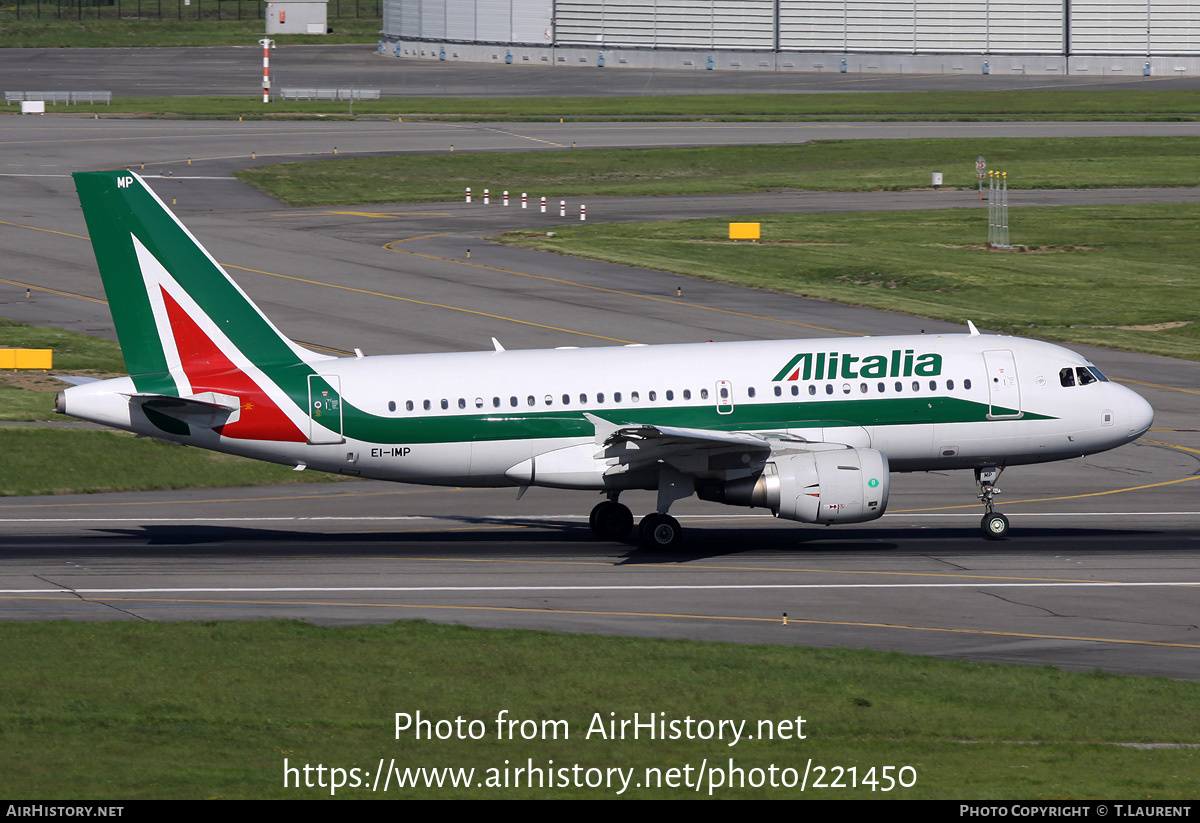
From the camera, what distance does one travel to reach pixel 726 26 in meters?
186

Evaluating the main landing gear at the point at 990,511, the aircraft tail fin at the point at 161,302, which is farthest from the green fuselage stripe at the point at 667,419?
the aircraft tail fin at the point at 161,302

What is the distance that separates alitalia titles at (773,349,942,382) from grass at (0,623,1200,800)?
11.2 metres

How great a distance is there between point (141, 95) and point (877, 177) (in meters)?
86.0

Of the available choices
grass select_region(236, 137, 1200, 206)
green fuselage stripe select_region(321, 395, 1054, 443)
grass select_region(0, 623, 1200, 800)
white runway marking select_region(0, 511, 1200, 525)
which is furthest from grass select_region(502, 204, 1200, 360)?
grass select_region(0, 623, 1200, 800)

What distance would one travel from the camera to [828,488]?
116 ft

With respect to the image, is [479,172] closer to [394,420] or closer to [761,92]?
[761,92]

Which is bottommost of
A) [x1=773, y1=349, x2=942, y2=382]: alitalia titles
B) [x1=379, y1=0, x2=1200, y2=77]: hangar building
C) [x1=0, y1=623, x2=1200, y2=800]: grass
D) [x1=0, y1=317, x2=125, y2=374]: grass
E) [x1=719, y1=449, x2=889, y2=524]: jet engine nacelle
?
[x1=0, y1=623, x2=1200, y2=800]: grass

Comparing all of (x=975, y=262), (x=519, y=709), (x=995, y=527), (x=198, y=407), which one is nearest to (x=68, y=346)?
(x=198, y=407)

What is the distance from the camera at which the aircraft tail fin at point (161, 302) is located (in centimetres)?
3684

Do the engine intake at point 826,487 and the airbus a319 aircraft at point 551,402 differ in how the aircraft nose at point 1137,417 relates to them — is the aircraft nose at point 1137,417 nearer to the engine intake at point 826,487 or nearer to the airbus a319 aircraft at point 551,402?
the airbus a319 aircraft at point 551,402

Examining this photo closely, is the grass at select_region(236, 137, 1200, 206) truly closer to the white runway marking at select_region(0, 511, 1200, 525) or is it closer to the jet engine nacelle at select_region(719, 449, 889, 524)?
the white runway marking at select_region(0, 511, 1200, 525)

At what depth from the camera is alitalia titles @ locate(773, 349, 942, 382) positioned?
37.9 metres

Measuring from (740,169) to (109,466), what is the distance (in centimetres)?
7347

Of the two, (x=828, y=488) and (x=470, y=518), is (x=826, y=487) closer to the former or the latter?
(x=828, y=488)
